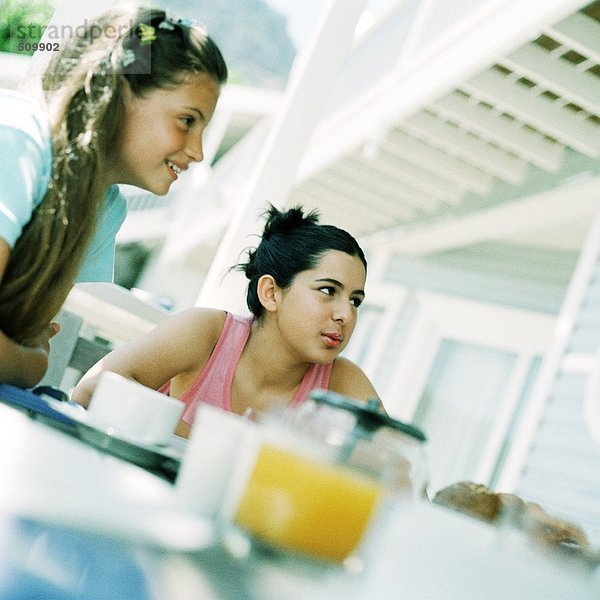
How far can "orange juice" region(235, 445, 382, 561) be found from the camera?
592mm

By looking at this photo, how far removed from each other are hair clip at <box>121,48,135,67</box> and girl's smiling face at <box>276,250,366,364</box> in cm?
90

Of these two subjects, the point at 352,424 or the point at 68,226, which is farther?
the point at 68,226

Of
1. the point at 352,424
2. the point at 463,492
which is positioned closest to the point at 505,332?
the point at 463,492

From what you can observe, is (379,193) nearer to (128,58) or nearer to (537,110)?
(537,110)

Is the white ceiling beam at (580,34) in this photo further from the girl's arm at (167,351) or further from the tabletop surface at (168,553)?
the tabletop surface at (168,553)

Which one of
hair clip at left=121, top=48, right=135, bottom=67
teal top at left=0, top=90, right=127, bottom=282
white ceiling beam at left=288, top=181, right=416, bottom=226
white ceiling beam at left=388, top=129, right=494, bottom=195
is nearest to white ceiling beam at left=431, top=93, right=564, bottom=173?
white ceiling beam at left=388, top=129, right=494, bottom=195

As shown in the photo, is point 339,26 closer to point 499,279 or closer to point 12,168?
point 12,168

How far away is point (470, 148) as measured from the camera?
5.76 meters

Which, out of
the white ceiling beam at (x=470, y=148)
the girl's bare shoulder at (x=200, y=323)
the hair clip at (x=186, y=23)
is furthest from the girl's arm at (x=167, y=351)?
the white ceiling beam at (x=470, y=148)

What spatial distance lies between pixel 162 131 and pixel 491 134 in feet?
13.7

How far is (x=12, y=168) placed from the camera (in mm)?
1164

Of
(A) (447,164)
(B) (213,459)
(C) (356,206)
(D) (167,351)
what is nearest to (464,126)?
(A) (447,164)

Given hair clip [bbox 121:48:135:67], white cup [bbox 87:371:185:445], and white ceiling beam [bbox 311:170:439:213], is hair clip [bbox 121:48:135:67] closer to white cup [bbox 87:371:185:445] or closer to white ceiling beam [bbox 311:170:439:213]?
white cup [bbox 87:371:185:445]

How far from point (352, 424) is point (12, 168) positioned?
2.47 ft
